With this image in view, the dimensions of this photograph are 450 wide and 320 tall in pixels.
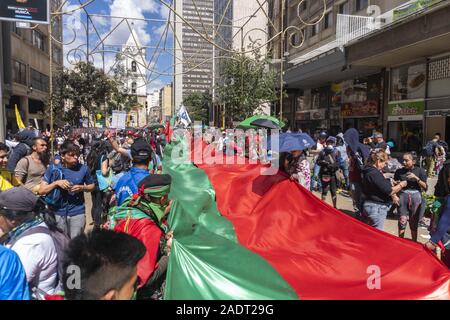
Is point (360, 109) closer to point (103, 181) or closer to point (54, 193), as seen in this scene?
point (103, 181)

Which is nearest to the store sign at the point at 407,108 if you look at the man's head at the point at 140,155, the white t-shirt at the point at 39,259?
the man's head at the point at 140,155

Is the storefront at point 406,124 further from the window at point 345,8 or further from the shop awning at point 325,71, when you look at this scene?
the window at point 345,8

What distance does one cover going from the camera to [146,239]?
8.61ft

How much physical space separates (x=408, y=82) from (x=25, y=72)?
2937cm

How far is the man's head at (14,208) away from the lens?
2.62 metres

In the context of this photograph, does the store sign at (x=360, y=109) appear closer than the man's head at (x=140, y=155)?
No

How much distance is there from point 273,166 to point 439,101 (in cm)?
1358

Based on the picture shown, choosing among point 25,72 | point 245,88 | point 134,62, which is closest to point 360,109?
point 245,88

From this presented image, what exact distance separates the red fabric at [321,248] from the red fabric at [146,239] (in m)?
1.11

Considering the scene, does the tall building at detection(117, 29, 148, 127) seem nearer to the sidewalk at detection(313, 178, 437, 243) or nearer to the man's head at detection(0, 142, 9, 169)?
the man's head at detection(0, 142, 9, 169)

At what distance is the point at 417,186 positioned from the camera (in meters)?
6.04

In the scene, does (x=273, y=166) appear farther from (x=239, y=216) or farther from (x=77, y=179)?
(x=77, y=179)

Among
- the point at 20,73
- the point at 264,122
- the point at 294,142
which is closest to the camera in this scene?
the point at 294,142
